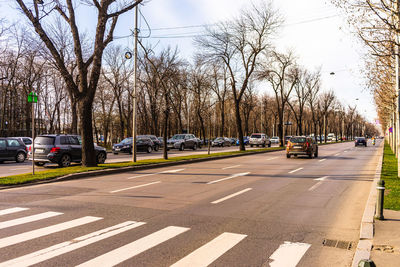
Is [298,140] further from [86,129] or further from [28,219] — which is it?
[28,219]

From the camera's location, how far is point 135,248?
4.81 m

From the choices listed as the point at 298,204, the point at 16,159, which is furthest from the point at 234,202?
the point at 16,159

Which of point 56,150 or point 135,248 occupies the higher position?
point 56,150

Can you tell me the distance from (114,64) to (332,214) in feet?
144

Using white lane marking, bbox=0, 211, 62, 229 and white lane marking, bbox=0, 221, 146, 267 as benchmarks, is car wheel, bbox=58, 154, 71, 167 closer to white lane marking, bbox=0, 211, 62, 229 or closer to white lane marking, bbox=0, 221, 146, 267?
white lane marking, bbox=0, 211, 62, 229

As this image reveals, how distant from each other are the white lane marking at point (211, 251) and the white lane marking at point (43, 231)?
8.36 ft

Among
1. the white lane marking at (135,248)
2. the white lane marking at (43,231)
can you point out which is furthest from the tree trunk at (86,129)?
the white lane marking at (135,248)

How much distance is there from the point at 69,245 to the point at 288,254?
3227mm

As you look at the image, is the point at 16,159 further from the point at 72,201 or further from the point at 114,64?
the point at 114,64

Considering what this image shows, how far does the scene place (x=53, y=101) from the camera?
52.5m

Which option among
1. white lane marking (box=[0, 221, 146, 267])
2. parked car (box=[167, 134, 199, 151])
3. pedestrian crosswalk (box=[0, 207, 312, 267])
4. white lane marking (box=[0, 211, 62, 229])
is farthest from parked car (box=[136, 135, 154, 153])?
white lane marking (box=[0, 221, 146, 267])

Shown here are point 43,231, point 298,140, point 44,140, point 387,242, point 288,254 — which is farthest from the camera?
point 298,140

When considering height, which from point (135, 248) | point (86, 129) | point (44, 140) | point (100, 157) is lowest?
point (135, 248)

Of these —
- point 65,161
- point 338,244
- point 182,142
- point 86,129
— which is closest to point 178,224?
point 338,244
